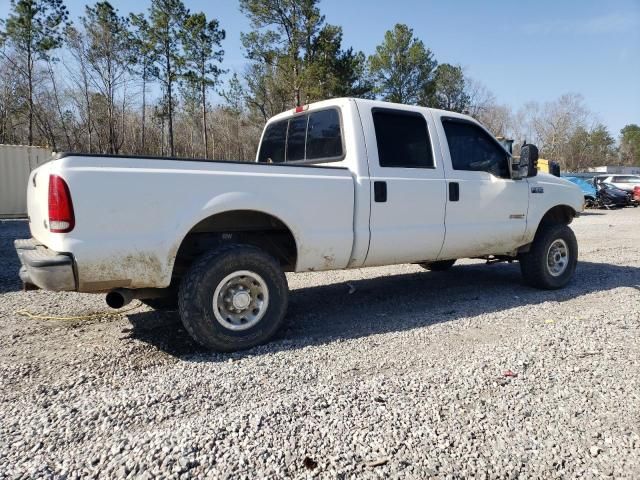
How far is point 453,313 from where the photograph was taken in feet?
16.2

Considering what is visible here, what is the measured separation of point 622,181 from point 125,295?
3059 cm

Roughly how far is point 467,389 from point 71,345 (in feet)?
10.5

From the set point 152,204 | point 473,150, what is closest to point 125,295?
point 152,204

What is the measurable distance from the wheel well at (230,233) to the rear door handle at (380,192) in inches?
34.9

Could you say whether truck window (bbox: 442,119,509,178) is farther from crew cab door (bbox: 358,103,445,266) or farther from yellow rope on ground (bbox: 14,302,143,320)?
yellow rope on ground (bbox: 14,302,143,320)

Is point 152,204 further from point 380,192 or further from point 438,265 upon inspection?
point 438,265

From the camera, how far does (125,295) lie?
358cm

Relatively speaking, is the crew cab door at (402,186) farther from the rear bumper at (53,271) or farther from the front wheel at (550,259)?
the rear bumper at (53,271)

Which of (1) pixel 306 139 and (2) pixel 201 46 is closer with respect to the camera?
(1) pixel 306 139

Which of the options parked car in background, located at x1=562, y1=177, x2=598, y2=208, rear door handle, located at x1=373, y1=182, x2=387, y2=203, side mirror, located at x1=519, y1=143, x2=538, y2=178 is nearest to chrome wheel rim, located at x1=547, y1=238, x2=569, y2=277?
side mirror, located at x1=519, y1=143, x2=538, y2=178

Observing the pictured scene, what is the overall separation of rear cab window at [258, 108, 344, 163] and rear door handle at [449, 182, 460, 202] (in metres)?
1.28

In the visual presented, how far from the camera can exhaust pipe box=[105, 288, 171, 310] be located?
3584 mm

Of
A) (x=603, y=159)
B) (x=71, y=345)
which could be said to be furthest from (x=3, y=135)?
(x=603, y=159)

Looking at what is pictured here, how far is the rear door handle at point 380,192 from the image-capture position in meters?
4.43
